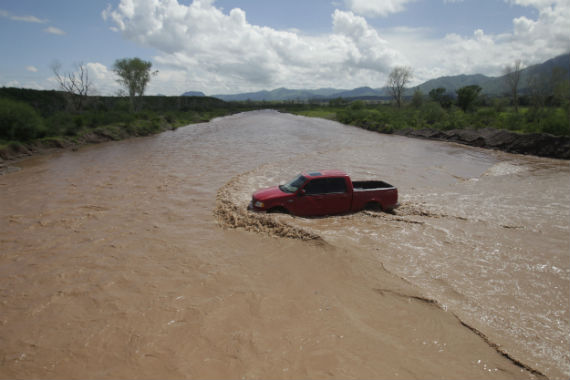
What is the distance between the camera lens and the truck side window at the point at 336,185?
953cm

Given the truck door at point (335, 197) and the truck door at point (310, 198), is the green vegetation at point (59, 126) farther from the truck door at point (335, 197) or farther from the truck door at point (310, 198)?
the truck door at point (335, 197)

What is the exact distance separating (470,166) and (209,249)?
20728 mm

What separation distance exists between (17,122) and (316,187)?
25.0 m

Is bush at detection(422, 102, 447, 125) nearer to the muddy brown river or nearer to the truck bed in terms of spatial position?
the muddy brown river

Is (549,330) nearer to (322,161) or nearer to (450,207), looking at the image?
(450,207)

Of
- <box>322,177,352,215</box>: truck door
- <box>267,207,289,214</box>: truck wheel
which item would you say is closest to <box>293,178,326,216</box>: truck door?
<box>322,177,352,215</box>: truck door

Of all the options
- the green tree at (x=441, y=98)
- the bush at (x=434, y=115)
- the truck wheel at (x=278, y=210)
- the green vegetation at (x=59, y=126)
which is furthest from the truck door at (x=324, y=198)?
the green tree at (x=441, y=98)

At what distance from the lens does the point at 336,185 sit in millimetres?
9609

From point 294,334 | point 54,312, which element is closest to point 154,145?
point 54,312

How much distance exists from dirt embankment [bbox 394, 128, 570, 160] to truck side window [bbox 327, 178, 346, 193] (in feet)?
78.9

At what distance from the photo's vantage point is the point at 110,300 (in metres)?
5.82

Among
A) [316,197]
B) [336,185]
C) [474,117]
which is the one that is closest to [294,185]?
[316,197]

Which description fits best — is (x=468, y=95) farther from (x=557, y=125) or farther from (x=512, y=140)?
(x=512, y=140)

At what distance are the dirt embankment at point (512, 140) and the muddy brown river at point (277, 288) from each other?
572 inches
